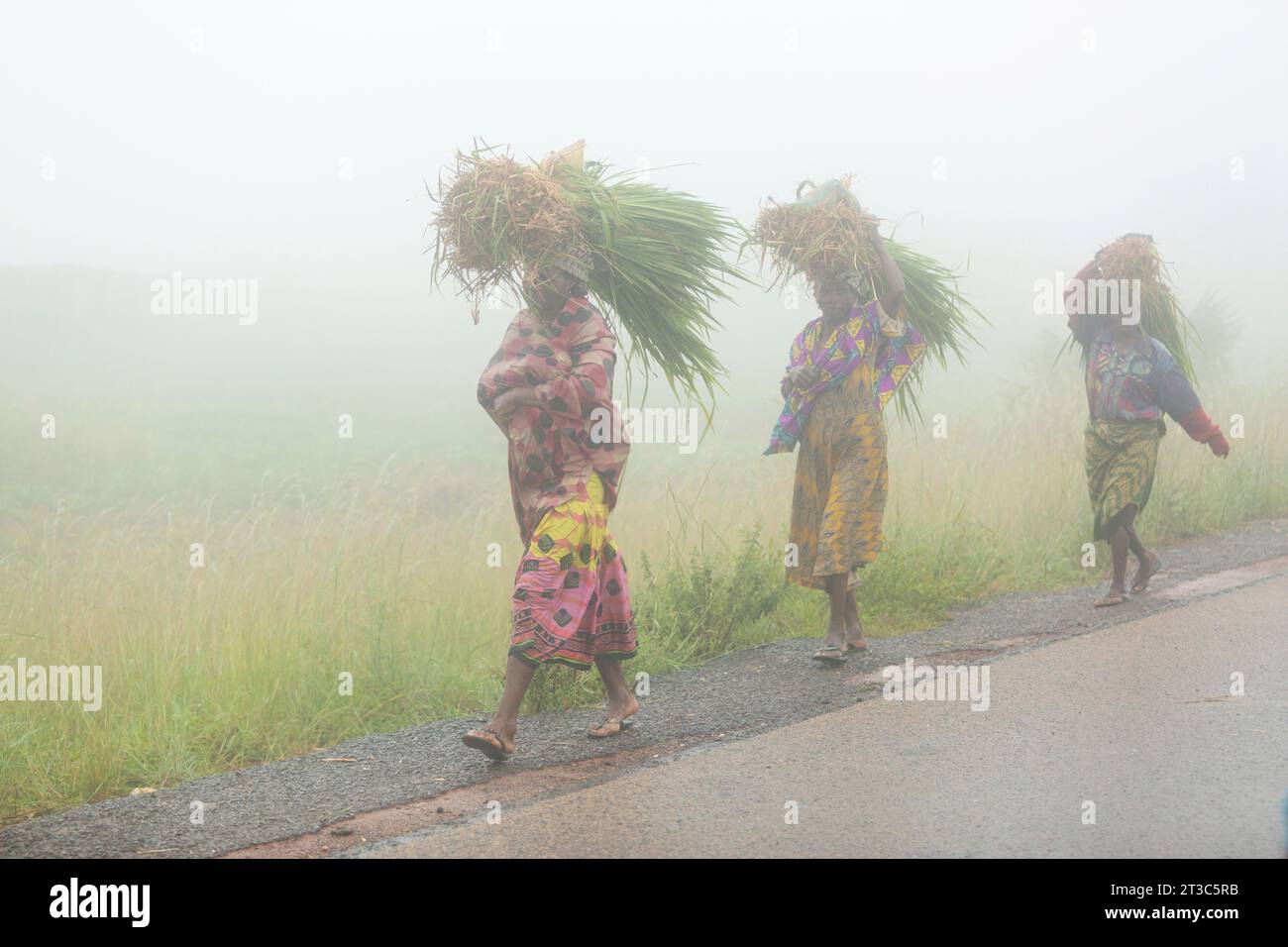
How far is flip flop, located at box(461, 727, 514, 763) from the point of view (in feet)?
15.9

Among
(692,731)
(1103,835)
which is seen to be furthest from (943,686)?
(1103,835)

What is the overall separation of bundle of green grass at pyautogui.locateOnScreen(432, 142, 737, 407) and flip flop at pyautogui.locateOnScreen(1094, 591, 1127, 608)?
10.3ft

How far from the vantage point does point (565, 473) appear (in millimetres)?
5383

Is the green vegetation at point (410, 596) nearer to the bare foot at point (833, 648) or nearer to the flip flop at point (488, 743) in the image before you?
the bare foot at point (833, 648)

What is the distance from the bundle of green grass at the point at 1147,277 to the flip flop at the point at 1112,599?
5.32 ft

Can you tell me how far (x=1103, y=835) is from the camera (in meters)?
3.95

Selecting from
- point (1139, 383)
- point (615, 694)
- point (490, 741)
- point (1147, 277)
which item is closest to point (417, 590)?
point (615, 694)

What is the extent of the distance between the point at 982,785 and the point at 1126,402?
4.47 metres

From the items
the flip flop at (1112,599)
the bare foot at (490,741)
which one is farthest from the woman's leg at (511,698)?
the flip flop at (1112,599)

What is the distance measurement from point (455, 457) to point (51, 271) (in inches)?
999

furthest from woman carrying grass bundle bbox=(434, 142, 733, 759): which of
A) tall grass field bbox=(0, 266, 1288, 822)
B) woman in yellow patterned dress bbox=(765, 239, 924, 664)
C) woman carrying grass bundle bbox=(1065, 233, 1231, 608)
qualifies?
woman carrying grass bundle bbox=(1065, 233, 1231, 608)

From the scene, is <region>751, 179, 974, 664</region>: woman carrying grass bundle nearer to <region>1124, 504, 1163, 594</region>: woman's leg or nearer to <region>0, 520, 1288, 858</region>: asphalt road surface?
<region>0, 520, 1288, 858</region>: asphalt road surface

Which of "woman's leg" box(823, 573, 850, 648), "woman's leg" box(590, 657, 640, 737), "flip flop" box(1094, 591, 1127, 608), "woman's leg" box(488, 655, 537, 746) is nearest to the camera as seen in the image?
"woman's leg" box(488, 655, 537, 746)

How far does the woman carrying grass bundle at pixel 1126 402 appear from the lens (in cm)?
818
